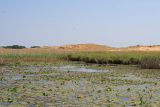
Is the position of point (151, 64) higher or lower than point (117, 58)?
lower

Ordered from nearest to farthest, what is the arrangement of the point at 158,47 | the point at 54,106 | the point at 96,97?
the point at 54,106 → the point at 96,97 → the point at 158,47

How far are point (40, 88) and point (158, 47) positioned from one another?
3256 inches

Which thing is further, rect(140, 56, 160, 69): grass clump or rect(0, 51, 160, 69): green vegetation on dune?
rect(0, 51, 160, 69): green vegetation on dune

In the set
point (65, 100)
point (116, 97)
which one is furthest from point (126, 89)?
point (65, 100)

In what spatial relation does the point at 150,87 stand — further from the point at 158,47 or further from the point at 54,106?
the point at 158,47

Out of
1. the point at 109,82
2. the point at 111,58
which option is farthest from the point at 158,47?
the point at 109,82

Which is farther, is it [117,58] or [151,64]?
[117,58]

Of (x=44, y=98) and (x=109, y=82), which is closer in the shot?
(x=44, y=98)

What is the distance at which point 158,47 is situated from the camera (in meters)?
99.3

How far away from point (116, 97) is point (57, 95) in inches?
93.2

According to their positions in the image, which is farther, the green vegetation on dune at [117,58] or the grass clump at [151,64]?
the green vegetation on dune at [117,58]

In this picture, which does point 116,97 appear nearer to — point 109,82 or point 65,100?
point 65,100

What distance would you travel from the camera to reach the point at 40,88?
63.2 ft

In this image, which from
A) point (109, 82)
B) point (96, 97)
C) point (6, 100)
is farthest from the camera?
point (109, 82)
